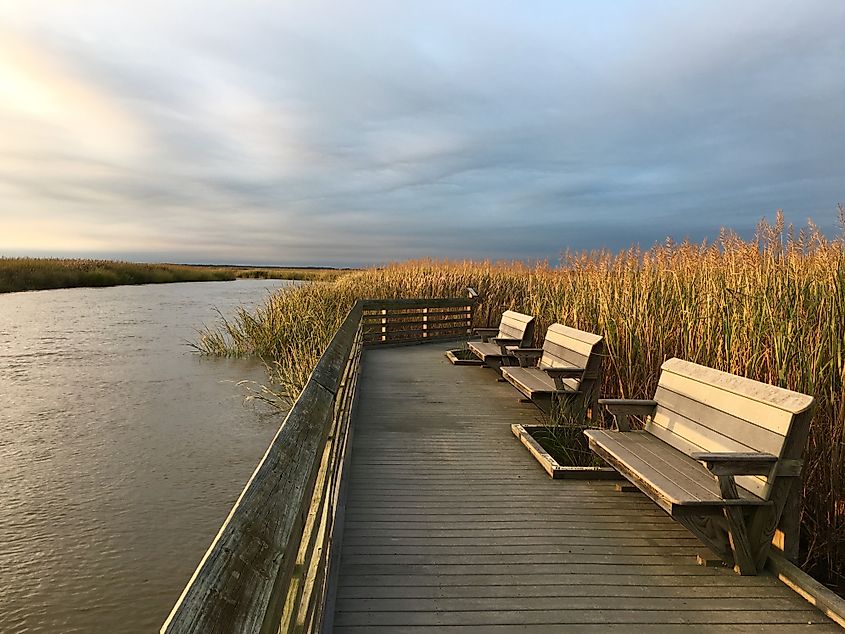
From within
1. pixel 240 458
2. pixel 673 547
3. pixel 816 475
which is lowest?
pixel 240 458

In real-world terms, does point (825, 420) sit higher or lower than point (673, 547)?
higher

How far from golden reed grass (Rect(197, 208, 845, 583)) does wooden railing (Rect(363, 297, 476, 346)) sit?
2.11m

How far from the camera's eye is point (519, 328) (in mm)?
7039

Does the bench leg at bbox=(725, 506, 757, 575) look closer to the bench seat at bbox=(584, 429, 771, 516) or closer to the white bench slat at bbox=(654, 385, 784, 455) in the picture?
the bench seat at bbox=(584, 429, 771, 516)

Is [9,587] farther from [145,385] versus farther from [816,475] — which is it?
[145,385]

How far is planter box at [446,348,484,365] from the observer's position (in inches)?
337

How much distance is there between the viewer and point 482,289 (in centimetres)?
1323

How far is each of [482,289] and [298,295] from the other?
13.5 ft

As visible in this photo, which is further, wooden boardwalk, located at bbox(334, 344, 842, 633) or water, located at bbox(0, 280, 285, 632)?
water, located at bbox(0, 280, 285, 632)

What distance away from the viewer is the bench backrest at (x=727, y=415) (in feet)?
7.86

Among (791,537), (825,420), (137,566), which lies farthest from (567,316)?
(137,566)

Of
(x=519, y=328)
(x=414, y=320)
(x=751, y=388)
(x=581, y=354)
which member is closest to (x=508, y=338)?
(x=519, y=328)

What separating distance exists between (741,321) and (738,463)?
5.84 ft

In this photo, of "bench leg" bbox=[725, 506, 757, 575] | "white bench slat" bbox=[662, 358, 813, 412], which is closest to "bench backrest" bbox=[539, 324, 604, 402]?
"white bench slat" bbox=[662, 358, 813, 412]
